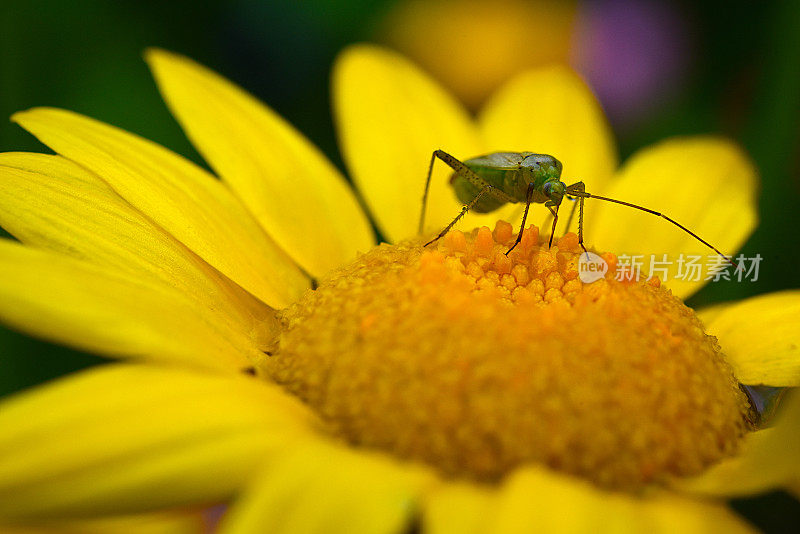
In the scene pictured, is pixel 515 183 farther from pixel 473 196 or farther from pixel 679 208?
pixel 679 208

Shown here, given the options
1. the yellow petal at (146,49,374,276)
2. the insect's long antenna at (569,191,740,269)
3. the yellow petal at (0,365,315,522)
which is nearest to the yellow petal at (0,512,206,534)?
the yellow petal at (0,365,315,522)

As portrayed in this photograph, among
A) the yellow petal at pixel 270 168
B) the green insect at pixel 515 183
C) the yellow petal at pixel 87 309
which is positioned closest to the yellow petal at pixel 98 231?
the yellow petal at pixel 87 309

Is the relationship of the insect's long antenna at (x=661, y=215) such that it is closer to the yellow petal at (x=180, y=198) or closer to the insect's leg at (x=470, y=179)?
the insect's leg at (x=470, y=179)

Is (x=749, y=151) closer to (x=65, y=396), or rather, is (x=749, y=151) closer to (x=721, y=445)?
(x=721, y=445)

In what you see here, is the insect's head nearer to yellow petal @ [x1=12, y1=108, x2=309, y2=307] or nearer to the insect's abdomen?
the insect's abdomen

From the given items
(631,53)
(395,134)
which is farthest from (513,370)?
(631,53)

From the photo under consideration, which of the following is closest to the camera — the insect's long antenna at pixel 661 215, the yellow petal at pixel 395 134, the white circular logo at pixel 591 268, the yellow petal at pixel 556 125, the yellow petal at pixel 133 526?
the yellow petal at pixel 133 526

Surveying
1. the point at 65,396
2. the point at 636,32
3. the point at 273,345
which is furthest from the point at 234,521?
the point at 636,32
